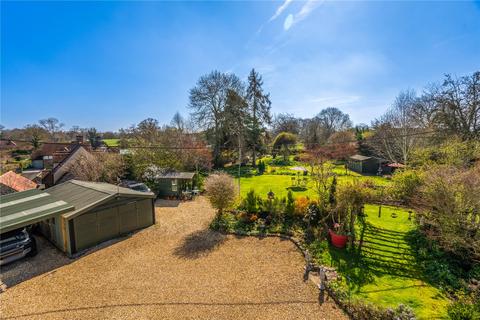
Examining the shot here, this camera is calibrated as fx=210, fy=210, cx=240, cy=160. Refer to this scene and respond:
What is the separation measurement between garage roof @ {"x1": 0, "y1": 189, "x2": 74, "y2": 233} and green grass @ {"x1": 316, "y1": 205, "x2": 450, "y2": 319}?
11361 millimetres

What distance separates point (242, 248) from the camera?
31.6 feet

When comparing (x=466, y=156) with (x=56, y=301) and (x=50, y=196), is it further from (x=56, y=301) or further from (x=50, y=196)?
(x=50, y=196)

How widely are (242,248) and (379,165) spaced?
25503 millimetres

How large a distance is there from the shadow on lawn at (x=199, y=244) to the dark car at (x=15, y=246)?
19.7ft

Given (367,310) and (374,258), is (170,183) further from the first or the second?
(367,310)

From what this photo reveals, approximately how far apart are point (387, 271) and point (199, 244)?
304 inches

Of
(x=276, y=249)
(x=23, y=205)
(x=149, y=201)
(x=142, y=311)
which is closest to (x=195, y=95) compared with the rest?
(x=149, y=201)

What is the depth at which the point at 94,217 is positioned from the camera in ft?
31.9

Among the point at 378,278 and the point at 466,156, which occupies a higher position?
the point at 466,156

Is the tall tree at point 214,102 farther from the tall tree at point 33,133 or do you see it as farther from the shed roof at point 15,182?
the tall tree at point 33,133

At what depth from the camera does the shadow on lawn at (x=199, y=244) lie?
9.23 meters

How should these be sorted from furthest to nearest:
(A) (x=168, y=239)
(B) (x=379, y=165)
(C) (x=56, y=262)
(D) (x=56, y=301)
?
(B) (x=379, y=165) < (A) (x=168, y=239) < (C) (x=56, y=262) < (D) (x=56, y=301)

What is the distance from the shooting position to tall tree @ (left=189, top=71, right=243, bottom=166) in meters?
28.7

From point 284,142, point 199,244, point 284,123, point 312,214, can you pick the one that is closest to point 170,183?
point 199,244
